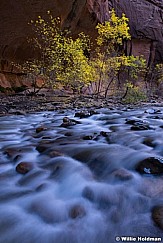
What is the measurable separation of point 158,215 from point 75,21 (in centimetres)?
1681

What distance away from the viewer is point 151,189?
203cm

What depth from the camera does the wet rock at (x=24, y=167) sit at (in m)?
2.52

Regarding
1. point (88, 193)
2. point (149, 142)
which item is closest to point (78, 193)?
point (88, 193)

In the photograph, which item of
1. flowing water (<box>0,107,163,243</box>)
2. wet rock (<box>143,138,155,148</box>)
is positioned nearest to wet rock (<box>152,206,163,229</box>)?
flowing water (<box>0,107,163,243</box>)

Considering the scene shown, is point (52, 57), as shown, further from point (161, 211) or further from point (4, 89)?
point (161, 211)

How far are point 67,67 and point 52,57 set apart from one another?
3.94ft

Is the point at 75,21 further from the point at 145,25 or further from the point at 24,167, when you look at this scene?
the point at 24,167

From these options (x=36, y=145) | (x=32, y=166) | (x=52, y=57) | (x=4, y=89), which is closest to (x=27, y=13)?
(x=52, y=57)

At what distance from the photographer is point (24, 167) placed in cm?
258

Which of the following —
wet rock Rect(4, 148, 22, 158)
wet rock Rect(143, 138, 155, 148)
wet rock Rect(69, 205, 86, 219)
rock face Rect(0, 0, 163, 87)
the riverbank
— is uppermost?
rock face Rect(0, 0, 163, 87)

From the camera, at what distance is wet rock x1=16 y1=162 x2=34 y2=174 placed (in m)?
2.52

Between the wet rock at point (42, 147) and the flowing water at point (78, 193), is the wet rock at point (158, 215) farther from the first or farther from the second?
the wet rock at point (42, 147)

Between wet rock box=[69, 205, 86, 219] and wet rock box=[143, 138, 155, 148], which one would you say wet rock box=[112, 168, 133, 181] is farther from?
wet rock box=[143, 138, 155, 148]

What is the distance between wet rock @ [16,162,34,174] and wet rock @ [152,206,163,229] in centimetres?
137
